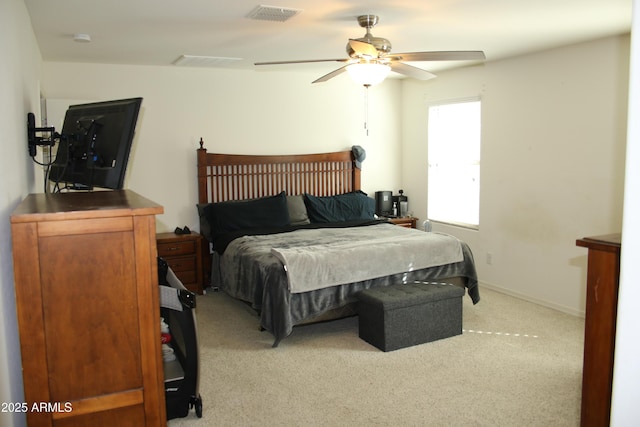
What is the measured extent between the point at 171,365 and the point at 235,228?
2.57 meters

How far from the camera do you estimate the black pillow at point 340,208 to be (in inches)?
238

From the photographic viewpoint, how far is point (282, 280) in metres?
3.99

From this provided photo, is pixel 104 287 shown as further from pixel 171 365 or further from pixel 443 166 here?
pixel 443 166

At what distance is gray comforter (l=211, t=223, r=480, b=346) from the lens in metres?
4.00

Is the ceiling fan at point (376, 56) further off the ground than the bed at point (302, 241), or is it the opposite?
the ceiling fan at point (376, 56)

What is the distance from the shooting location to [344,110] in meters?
6.60

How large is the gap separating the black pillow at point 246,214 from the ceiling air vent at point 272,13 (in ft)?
8.02

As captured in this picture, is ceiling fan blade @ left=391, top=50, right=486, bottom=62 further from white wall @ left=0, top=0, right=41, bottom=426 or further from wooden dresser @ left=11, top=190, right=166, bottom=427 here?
wooden dresser @ left=11, top=190, right=166, bottom=427

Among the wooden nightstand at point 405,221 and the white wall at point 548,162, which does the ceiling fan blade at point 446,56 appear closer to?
the white wall at point 548,162

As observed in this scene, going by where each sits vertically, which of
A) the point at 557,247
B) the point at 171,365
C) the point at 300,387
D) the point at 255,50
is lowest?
the point at 300,387

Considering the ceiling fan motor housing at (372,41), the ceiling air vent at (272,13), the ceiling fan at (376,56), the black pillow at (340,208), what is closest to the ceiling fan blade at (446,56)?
the ceiling fan at (376,56)

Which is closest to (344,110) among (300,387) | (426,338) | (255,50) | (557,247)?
(255,50)

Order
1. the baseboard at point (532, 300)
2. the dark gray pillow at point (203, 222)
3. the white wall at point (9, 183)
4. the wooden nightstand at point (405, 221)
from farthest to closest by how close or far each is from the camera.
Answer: the wooden nightstand at point (405, 221) → the dark gray pillow at point (203, 222) → the baseboard at point (532, 300) → the white wall at point (9, 183)

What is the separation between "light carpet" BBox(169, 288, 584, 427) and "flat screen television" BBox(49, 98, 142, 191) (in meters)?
1.50
